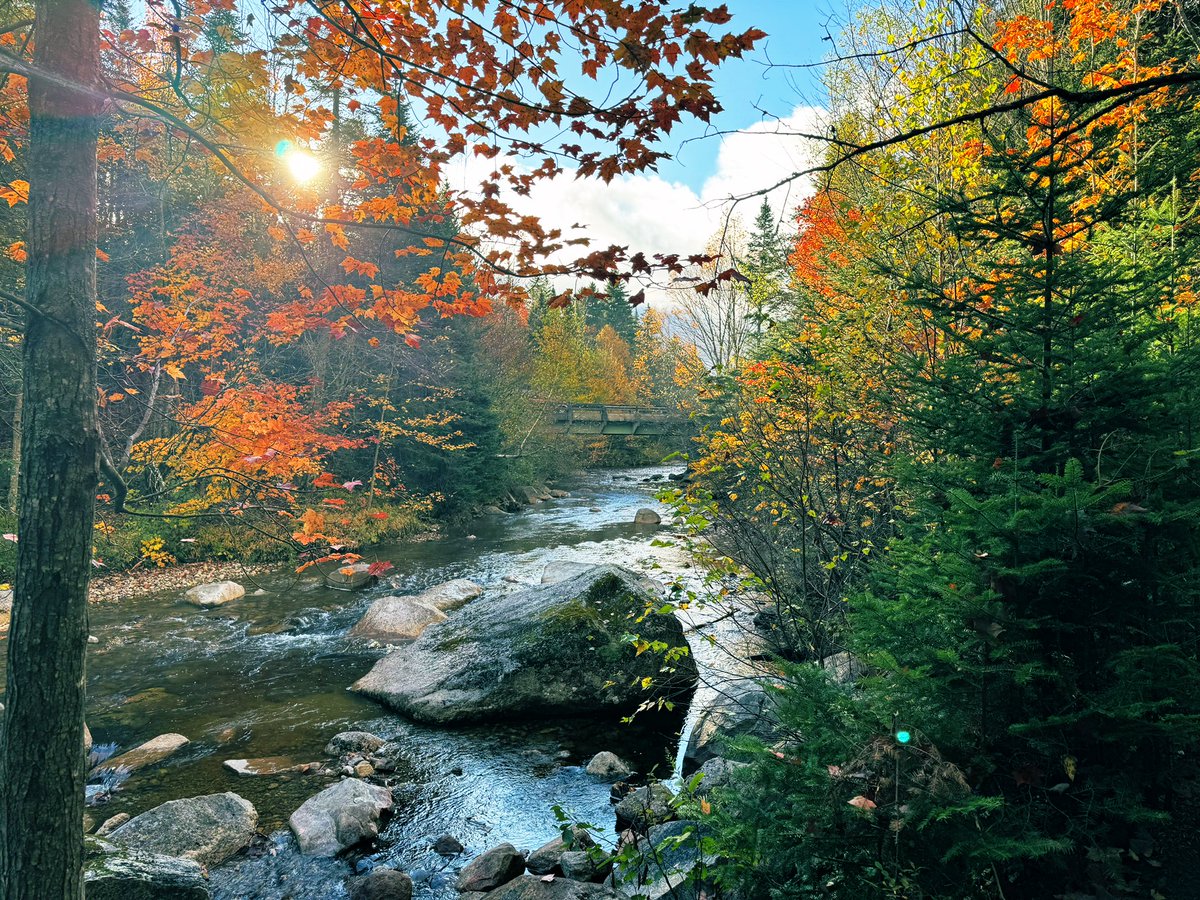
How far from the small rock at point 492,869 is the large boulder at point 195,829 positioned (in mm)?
1818

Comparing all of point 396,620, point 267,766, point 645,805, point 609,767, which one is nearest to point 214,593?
point 396,620

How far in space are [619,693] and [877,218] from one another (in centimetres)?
574

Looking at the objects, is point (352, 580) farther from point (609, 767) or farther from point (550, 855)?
point (550, 855)

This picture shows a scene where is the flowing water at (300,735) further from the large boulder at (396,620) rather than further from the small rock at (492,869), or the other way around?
the large boulder at (396,620)

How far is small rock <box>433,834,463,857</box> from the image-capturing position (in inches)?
198

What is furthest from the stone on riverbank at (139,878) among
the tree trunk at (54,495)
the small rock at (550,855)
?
the small rock at (550,855)

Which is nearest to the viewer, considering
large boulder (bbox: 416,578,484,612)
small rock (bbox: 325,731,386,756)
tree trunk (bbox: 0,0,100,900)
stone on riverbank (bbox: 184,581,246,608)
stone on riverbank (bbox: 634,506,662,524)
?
tree trunk (bbox: 0,0,100,900)

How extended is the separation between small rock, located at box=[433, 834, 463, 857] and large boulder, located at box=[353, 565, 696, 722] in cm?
198

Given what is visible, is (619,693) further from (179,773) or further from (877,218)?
(877,218)

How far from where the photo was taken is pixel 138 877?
379 cm

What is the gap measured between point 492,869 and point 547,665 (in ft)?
9.16

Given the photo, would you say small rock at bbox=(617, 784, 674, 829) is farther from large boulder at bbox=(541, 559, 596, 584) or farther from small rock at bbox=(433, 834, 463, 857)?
large boulder at bbox=(541, 559, 596, 584)

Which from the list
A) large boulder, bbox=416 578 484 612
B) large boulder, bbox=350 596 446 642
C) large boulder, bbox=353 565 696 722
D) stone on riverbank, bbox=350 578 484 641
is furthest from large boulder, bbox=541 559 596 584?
large boulder, bbox=353 565 696 722

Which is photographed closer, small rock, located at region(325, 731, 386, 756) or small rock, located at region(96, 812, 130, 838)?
small rock, located at region(96, 812, 130, 838)
